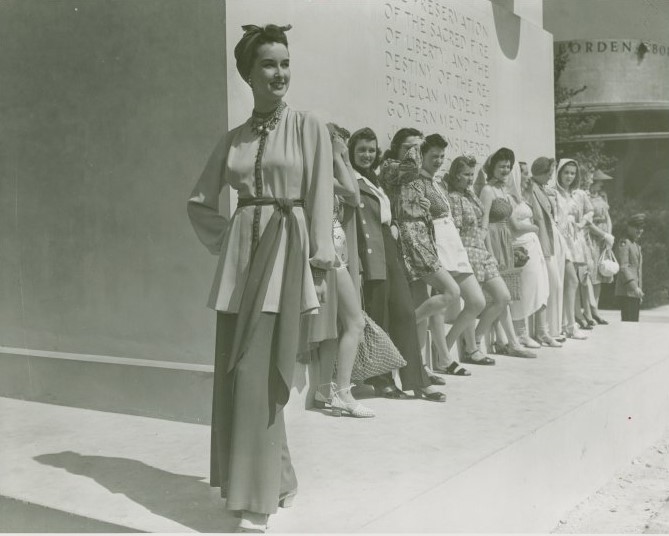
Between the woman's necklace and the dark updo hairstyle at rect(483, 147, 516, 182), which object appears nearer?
the woman's necklace

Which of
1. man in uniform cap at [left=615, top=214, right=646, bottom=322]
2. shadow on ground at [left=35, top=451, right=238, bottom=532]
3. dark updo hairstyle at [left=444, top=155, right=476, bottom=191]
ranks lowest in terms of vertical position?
shadow on ground at [left=35, top=451, right=238, bottom=532]

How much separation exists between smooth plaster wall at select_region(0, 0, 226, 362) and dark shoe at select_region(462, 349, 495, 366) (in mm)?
3031

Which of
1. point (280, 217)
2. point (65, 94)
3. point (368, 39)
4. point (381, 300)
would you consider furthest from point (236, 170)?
point (368, 39)

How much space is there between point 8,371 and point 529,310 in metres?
4.96

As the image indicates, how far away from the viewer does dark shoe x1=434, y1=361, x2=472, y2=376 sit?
6.97 m

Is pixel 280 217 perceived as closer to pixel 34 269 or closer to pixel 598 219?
pixel 34 269

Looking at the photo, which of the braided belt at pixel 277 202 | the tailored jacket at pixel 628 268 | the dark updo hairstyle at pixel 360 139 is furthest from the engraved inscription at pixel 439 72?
the tailored jacket at pixel 628 268

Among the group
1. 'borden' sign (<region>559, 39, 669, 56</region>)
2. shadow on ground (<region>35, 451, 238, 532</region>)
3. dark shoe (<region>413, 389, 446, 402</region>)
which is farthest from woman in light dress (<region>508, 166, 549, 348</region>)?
'borden' sign (<region>559, 39, 669, 56</region>)

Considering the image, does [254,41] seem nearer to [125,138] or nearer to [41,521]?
[41,521]

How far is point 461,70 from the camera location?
8602 millimetres

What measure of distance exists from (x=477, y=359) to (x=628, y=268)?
219 inches

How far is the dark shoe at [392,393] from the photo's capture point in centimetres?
606

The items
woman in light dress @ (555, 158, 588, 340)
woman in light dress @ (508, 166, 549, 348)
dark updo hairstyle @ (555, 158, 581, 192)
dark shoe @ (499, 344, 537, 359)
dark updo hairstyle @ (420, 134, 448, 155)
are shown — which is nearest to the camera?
dark updo hairstyle @ (420, 134, 448, 155)

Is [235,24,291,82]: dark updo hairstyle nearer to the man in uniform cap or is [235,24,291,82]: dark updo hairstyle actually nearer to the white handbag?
the white handbag
